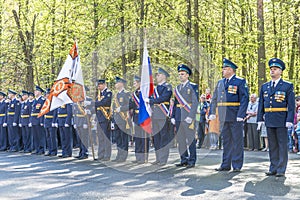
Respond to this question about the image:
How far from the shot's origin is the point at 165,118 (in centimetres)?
1126

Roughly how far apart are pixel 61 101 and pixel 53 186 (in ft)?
14.4

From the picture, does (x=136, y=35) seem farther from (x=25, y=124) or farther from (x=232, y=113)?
(x=232, y=113)

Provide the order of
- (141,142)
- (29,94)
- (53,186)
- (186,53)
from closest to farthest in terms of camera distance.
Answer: (53,186), (141,142), (29,94), (186,53)

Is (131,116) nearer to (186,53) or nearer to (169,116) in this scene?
(169,116)

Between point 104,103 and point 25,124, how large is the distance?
4.36 m

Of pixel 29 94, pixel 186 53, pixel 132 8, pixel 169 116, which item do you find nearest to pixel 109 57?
pixel 132 8

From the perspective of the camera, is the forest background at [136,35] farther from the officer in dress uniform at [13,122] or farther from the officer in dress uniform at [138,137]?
the officer in dress uniform at [138,137]

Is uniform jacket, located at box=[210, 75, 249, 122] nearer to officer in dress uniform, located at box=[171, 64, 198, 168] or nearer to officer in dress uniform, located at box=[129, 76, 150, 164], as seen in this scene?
officer in dress uniform, located at box=[171, 64, 198, 168]

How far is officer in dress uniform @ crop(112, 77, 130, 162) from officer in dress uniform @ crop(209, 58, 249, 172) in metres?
2.94

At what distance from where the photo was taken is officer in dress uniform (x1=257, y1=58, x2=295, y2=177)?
8.95m

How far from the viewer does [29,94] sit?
15938 millimetres

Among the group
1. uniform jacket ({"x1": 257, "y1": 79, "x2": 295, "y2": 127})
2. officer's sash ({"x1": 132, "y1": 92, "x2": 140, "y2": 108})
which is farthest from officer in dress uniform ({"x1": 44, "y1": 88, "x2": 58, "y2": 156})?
uniform jacket ({"x1": 257, "y1": 79, "x2": 295, "y2": 127})

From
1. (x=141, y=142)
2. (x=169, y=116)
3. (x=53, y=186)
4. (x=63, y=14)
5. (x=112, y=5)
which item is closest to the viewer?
(x=53, y=186)

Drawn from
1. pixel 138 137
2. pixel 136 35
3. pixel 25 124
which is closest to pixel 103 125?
pixel 138 137
